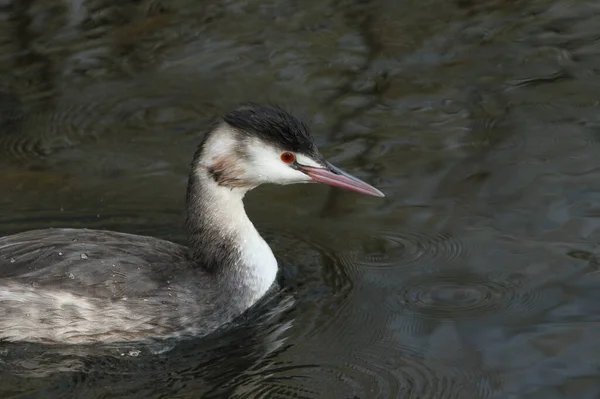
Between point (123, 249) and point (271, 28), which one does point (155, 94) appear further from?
point (123, 249)

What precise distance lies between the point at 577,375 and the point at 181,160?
10.8ft

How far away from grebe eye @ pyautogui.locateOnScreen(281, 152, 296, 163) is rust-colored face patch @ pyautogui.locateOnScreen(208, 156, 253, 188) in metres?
0.25

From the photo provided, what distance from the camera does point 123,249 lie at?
22.1 ft

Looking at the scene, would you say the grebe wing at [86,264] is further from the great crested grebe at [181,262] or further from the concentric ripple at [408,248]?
the concentric ripple at [408,248]

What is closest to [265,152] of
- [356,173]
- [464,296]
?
[464,296]

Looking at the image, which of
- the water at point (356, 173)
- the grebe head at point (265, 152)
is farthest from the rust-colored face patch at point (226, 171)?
the water at point (356, 173)

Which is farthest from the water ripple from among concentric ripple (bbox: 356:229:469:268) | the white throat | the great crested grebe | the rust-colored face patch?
the rust-colored face patch

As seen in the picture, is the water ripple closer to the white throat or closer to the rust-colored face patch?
the white throat

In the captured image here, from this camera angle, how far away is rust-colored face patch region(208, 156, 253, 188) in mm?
6844

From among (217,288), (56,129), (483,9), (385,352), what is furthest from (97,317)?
(483,9)

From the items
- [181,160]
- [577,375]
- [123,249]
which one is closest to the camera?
[577,375]

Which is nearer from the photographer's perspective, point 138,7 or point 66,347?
point 66,347

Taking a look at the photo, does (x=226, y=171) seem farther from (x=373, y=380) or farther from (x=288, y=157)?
(x=373, y=380)

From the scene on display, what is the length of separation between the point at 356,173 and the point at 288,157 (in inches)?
56.0
